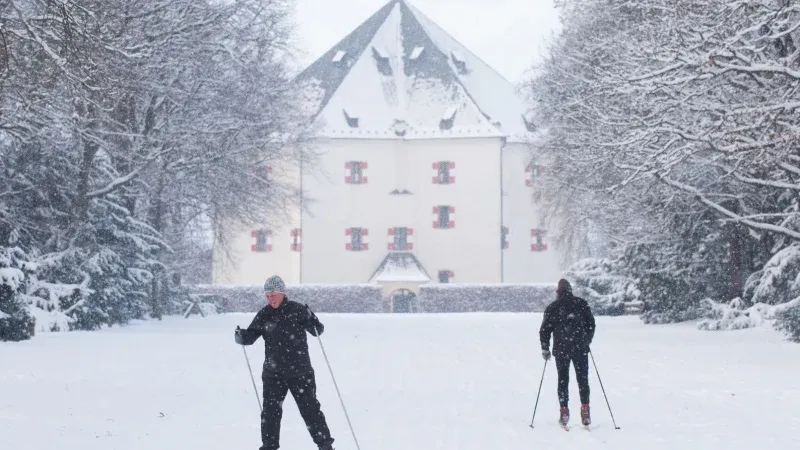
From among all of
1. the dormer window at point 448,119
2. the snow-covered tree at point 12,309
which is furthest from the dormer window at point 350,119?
the snow-covered tree at point 12,309

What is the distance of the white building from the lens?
214 feet

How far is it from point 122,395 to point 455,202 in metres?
52.8

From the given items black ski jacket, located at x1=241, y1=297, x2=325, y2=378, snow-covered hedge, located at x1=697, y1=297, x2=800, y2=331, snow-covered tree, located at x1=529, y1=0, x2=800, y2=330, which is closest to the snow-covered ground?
snow-covered hedge, located at x1=697, y1=297, x2=800, y2=331

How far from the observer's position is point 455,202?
217 ft

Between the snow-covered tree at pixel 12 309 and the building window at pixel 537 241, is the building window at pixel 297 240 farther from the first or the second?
the snow-covered tree at pixel 12 309

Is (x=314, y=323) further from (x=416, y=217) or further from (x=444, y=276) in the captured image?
(x=416, y=217)

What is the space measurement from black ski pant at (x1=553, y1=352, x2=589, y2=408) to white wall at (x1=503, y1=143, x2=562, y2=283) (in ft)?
178

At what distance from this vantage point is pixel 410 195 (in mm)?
66750

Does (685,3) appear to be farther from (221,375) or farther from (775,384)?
(221,375)

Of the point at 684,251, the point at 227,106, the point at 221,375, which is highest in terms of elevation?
the point at 227,106

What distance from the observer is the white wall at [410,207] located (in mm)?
65188

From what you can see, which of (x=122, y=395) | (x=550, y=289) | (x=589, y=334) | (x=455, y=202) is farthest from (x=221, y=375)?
(x=455, y=202)

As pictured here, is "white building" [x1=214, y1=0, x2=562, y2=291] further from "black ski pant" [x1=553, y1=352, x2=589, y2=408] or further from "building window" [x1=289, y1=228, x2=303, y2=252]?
"black ski pant" [x1=553, y1=352, x2=589, y2=408]

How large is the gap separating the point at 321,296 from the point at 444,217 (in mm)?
9363
